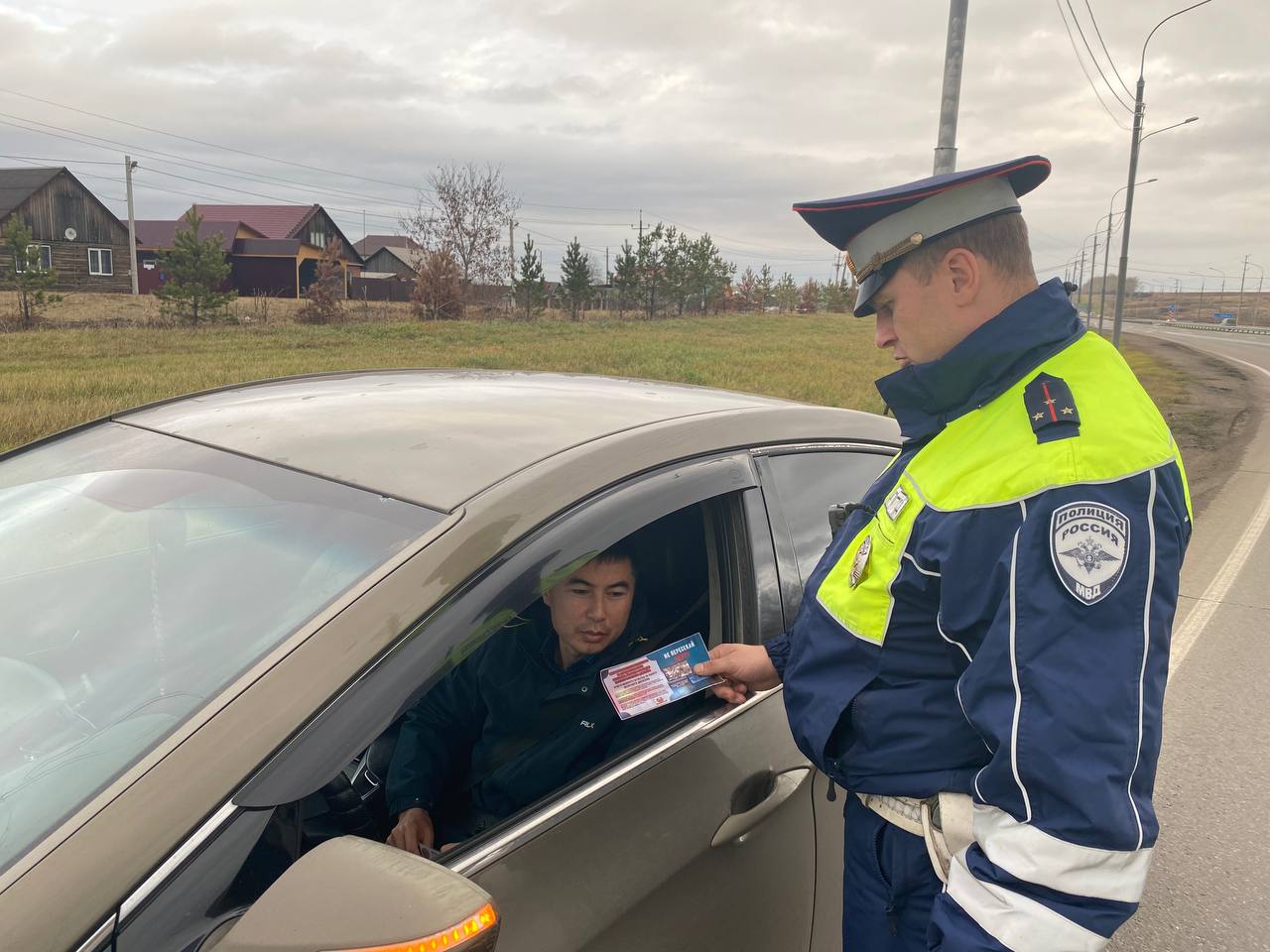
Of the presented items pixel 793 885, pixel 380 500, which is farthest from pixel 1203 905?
pixel 380 500

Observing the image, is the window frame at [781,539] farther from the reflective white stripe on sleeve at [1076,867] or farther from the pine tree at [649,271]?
the pine tree at [649,271]

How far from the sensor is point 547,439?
67.2 inches

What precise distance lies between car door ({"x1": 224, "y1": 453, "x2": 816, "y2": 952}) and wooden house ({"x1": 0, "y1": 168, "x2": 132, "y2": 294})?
2064 inches

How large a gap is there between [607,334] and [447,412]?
28.7 meters

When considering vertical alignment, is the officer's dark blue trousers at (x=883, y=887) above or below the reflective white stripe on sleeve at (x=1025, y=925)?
below

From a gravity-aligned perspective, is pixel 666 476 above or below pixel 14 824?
above

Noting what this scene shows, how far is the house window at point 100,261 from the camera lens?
159ft

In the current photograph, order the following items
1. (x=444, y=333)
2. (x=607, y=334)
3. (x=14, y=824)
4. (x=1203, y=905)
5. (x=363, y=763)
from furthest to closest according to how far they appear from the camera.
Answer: (x=607, y=334) → (x=444, y=333) → (x=1203, y=905) → (x=363, y=763) → (x=14, y=824)

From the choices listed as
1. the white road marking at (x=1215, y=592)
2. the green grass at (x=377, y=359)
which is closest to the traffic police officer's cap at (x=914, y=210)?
the white road marking at (x=1215, y=592)

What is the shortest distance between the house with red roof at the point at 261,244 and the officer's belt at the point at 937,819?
57.4m

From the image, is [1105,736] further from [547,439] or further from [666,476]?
[547,439]

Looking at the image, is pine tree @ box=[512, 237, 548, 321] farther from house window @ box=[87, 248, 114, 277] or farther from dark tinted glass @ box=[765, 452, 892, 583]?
dark tinted glass @ box=[765, 452, 892, 583]

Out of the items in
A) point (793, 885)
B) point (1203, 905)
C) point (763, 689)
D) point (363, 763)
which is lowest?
point (1203, 905)

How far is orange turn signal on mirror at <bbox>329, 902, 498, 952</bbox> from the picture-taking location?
0.97 m
